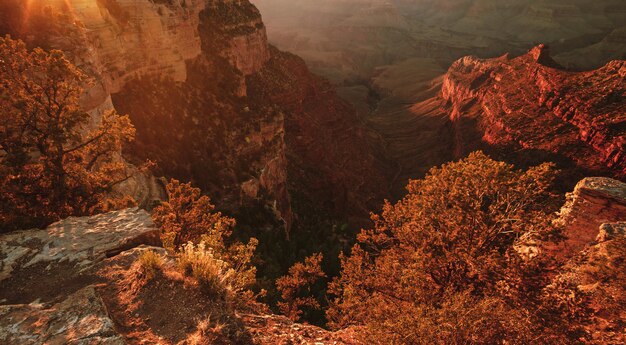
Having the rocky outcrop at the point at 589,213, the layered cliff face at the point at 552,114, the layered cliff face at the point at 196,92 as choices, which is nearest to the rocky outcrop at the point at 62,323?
the rocky outcrop at the point at 589,213

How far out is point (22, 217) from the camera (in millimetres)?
10172

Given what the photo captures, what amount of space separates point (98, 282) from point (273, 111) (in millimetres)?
35045

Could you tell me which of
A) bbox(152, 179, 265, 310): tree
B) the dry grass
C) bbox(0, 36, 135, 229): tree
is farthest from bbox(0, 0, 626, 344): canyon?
bbox(0, 36, 135, 229): tree

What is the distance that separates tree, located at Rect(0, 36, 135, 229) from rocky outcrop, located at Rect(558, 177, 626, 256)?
16692 millimetres

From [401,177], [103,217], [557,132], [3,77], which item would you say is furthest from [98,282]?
[401,177]

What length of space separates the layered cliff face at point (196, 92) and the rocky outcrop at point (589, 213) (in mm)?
22144

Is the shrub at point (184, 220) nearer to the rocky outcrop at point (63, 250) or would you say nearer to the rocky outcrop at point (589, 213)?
the rocky outcrop at point (63, 250)

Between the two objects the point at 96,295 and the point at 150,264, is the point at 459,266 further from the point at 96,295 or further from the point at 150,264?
the point at 96,295

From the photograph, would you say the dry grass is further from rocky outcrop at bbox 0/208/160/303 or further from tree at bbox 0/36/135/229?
tree at bbox 0/36/135/229

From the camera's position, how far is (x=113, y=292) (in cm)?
804

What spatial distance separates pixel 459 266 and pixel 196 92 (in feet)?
108

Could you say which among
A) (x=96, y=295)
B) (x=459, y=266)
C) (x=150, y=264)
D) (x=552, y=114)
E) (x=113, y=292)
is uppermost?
(x=150, y=264)

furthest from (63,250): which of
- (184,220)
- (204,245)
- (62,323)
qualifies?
(184,220)

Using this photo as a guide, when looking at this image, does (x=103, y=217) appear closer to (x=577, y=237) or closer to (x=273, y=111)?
(x=577, y=237)
